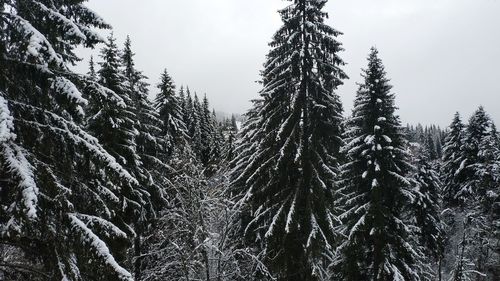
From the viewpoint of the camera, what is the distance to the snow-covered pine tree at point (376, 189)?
17.2 metres

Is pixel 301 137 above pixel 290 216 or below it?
above

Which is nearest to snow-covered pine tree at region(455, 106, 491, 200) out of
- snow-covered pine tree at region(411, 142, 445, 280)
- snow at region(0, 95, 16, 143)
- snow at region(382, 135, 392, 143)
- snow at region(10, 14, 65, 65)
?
snow-covered pine tree at region(411, 142, 445, 280)

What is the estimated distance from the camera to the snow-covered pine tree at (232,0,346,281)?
14.8 metres

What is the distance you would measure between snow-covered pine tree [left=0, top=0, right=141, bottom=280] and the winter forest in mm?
26

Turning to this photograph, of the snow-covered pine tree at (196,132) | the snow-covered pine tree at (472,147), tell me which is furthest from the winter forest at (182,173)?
the snow-covered pine tree at (472,147)

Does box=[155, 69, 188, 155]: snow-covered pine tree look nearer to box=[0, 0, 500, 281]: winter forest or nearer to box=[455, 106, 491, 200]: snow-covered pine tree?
box=[0, 0, 500, 281]: winter forest

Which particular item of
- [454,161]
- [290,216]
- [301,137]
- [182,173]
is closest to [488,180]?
[454,161]

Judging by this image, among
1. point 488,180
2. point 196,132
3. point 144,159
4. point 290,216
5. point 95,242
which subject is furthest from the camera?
point 488,180

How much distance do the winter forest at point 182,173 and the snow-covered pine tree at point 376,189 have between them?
0.24 ft

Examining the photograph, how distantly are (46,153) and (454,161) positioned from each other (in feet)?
109

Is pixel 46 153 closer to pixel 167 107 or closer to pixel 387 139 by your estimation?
pixel 387 139

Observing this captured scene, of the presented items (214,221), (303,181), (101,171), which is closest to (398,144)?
(303,181)

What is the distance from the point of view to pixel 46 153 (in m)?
6.65

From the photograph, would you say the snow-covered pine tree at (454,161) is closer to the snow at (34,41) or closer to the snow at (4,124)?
the snow at (34,41)
